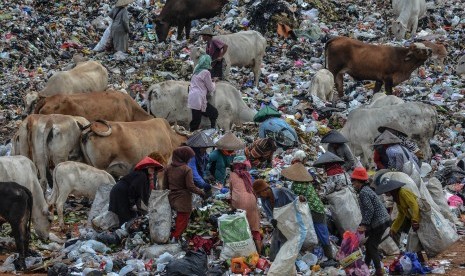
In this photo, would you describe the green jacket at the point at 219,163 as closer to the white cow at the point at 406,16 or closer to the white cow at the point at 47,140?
the white cow at the point at 47,140

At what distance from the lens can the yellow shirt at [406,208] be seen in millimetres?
9516

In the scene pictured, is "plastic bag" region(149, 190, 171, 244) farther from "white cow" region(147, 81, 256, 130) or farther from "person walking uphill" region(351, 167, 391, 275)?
"white cow" region(147, 81, 256, 130)

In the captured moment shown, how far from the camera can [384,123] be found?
13.5 metres

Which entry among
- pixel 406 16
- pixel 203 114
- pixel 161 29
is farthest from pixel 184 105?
pixel 406 16

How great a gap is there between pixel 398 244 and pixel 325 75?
6600 millimetres

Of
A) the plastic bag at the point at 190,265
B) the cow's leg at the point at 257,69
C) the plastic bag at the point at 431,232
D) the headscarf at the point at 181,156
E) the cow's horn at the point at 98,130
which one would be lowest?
the cow's leg at the point at 257,69

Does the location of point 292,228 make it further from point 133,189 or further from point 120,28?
point 120,28

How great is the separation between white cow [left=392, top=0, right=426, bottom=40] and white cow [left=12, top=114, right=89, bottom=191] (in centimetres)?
1015

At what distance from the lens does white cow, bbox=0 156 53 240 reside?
35.2 feet

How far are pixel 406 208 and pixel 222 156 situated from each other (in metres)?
2.89

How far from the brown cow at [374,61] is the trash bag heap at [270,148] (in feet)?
0.60

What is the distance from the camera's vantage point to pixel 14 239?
10.5m

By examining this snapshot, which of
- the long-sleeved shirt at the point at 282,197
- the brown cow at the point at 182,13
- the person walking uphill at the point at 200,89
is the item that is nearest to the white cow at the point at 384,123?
the person walking uphill at the point at 200,89

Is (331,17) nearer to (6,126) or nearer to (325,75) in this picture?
(325,75)
